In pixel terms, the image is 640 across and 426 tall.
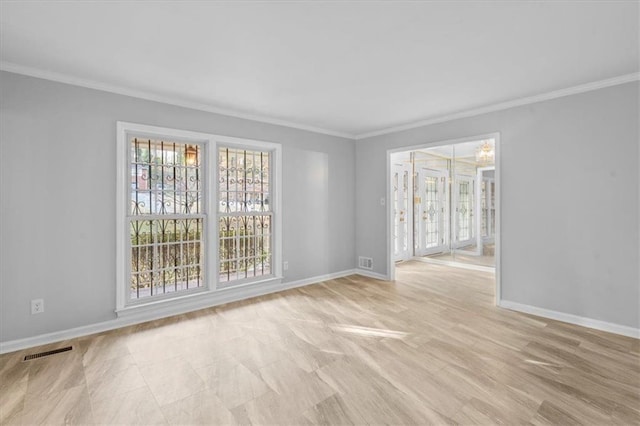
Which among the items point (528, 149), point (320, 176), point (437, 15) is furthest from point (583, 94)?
point (320, 176)

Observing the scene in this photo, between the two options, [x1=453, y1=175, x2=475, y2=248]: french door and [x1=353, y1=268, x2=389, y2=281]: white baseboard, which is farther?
[x1=453, y1=175, x2=475, y2=248]: french door

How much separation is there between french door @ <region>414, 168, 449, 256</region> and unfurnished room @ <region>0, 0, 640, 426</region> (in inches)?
105

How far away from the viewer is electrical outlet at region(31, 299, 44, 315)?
292 centimetres

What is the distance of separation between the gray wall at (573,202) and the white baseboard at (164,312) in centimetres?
305

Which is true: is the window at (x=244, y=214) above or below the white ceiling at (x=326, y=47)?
below

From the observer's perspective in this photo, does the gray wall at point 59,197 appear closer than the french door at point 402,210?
Yes

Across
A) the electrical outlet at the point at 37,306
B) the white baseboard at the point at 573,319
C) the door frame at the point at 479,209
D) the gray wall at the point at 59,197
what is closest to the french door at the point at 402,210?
the door frame at the point at 479,209

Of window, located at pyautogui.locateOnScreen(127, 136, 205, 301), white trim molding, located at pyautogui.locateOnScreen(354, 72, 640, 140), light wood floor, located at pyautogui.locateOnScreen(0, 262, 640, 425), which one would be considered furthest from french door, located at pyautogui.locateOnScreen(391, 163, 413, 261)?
window, located at pyautogui.locateOnScreen(127, 136, 205, 301)

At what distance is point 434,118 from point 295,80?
239 centimetres

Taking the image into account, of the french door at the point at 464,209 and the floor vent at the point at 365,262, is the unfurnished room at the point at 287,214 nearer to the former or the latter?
the floor vent at the point at 365,262

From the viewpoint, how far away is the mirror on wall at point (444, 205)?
7.20 meters

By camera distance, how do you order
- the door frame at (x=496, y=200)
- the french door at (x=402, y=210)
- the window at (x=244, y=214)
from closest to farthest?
the door frame at (x=496, y=200) < the window at (x=244, y=214) < the french door at (x=402, y=210)

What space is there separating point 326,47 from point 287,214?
2.76m

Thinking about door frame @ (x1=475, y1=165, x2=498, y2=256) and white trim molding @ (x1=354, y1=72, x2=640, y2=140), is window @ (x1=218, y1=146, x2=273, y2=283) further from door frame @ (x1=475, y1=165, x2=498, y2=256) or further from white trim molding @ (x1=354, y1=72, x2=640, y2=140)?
door frame @ (x1=475, y1=165, x2=498, y2=256)
